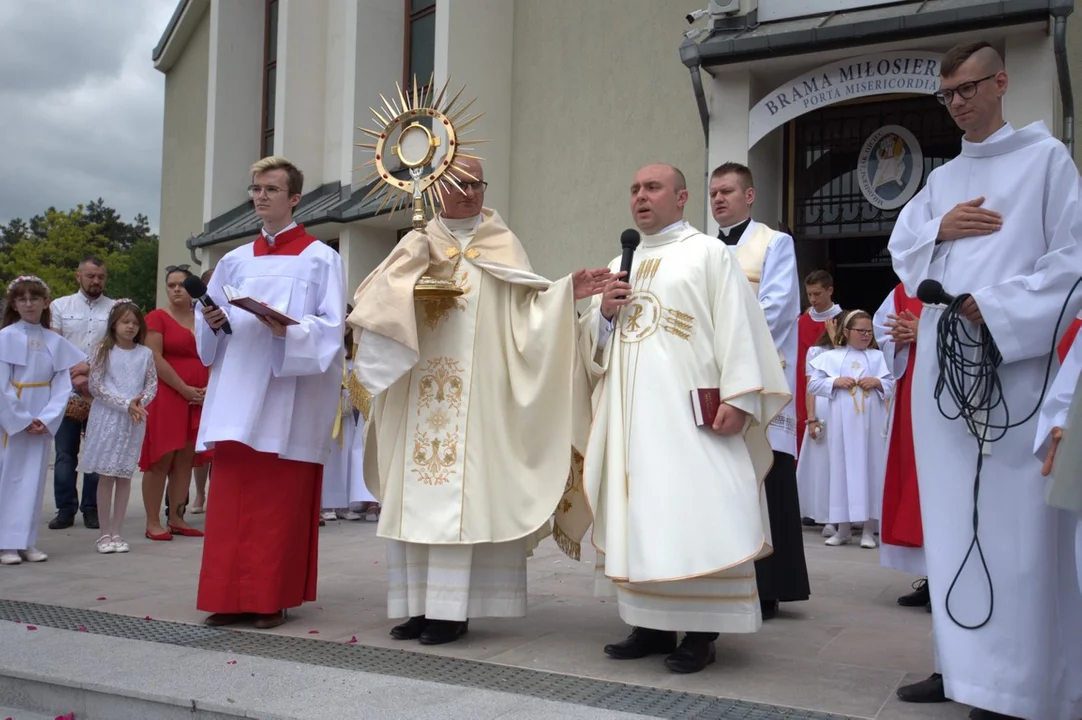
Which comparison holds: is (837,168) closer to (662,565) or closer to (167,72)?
(662,565)

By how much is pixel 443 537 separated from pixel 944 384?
211 cm

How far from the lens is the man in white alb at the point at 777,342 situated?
5.25 meters

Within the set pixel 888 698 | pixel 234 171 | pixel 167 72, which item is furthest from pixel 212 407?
pixel 167 72

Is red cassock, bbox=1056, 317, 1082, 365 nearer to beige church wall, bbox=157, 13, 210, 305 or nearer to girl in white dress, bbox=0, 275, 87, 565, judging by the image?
girl in white dress, bbox=0, 275, 87, 565

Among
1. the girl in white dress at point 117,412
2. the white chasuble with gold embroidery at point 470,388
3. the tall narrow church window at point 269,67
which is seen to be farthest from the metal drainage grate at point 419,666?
the tall narrow church window at point 269,67

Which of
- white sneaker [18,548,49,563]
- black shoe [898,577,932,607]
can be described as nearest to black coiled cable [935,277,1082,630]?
black shoe [898,577,932,607]

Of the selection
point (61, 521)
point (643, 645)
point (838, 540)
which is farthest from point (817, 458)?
point (61, 521)

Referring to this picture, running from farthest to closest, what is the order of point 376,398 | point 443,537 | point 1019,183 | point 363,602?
1. point 363,602
2. point 376,398
3. point 443,537
4. point 1019,183

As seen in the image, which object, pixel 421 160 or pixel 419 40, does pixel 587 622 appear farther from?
pixel 419 40

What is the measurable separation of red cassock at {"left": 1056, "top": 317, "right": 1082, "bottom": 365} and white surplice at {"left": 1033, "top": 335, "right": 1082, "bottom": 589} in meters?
0.14

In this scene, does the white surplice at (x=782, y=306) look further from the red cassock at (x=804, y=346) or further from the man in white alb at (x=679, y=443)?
the red cassock at (x=804, y=346)

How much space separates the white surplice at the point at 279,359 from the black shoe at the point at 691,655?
202cm

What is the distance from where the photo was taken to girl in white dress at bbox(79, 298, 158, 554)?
25.4ft

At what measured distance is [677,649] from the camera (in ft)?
13.8
